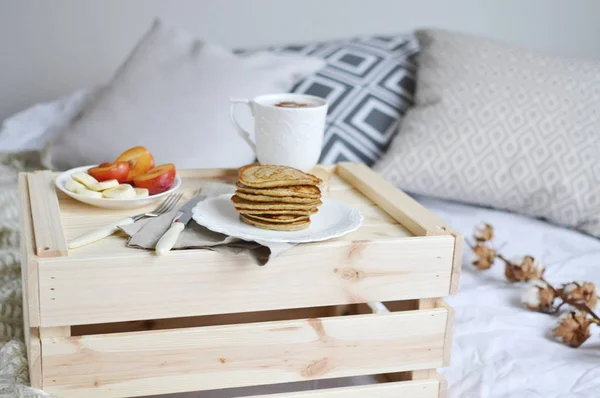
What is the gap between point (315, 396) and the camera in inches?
37.7

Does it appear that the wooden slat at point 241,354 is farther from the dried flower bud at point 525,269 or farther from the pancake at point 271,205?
the dried flower bud at point 525,269

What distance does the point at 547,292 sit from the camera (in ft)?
4.07

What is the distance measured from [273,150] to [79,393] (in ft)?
1.46

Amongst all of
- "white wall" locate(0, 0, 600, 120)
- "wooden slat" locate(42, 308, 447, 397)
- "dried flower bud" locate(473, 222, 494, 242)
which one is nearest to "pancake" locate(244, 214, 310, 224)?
"wooden slat" locate(42, 308, 447, 397)

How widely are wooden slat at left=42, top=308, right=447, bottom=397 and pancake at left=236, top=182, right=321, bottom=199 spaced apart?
6.2 inches

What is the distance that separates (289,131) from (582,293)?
54 cm

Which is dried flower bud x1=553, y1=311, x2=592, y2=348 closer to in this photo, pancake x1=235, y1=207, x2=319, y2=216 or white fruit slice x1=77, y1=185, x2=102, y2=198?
pancake x1=235, y1=207, x2=319, y2=216

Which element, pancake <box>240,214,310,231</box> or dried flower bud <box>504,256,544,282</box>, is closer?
pancake <box>240,214,310,231</box>

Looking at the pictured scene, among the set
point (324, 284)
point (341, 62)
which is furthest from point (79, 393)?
point (341, 62)

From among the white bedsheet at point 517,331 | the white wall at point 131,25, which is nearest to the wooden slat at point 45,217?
the white bedsheet at point 517,331

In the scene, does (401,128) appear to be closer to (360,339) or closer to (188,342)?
(360,339)

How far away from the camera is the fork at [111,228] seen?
0.88 metres

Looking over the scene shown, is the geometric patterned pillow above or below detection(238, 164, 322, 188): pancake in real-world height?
below

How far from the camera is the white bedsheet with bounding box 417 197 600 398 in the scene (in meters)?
1.04
